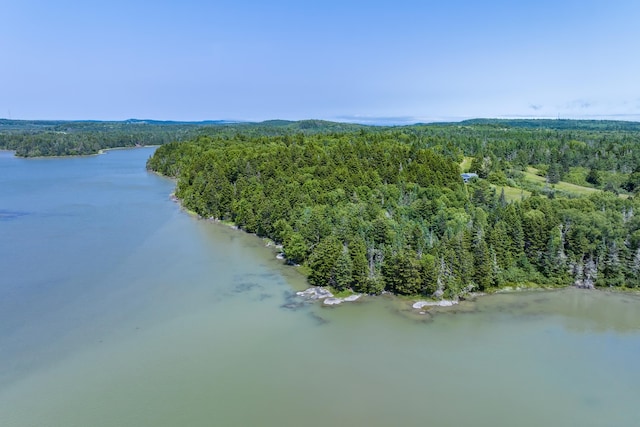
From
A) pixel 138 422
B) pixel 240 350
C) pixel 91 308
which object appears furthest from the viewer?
pixel 91 308

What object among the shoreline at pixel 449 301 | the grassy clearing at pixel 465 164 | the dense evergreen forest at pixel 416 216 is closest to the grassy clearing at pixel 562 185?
the dense evergreen forest at pixel 416 216

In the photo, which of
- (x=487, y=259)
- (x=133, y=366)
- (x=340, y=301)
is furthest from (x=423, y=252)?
(x=133, y=366)

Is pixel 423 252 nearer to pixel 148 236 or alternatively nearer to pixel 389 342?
pixel 389 342

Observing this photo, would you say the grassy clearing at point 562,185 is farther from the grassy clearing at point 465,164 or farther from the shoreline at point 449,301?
the shoreline at point 449,301

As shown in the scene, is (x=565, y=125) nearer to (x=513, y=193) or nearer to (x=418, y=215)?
(x=513, y=193)

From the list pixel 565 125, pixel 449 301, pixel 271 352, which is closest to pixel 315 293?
pixel 271 352

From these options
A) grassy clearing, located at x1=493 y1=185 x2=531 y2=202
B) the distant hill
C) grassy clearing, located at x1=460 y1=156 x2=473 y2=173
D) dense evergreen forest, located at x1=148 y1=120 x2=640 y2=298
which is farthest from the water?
the distant hill
